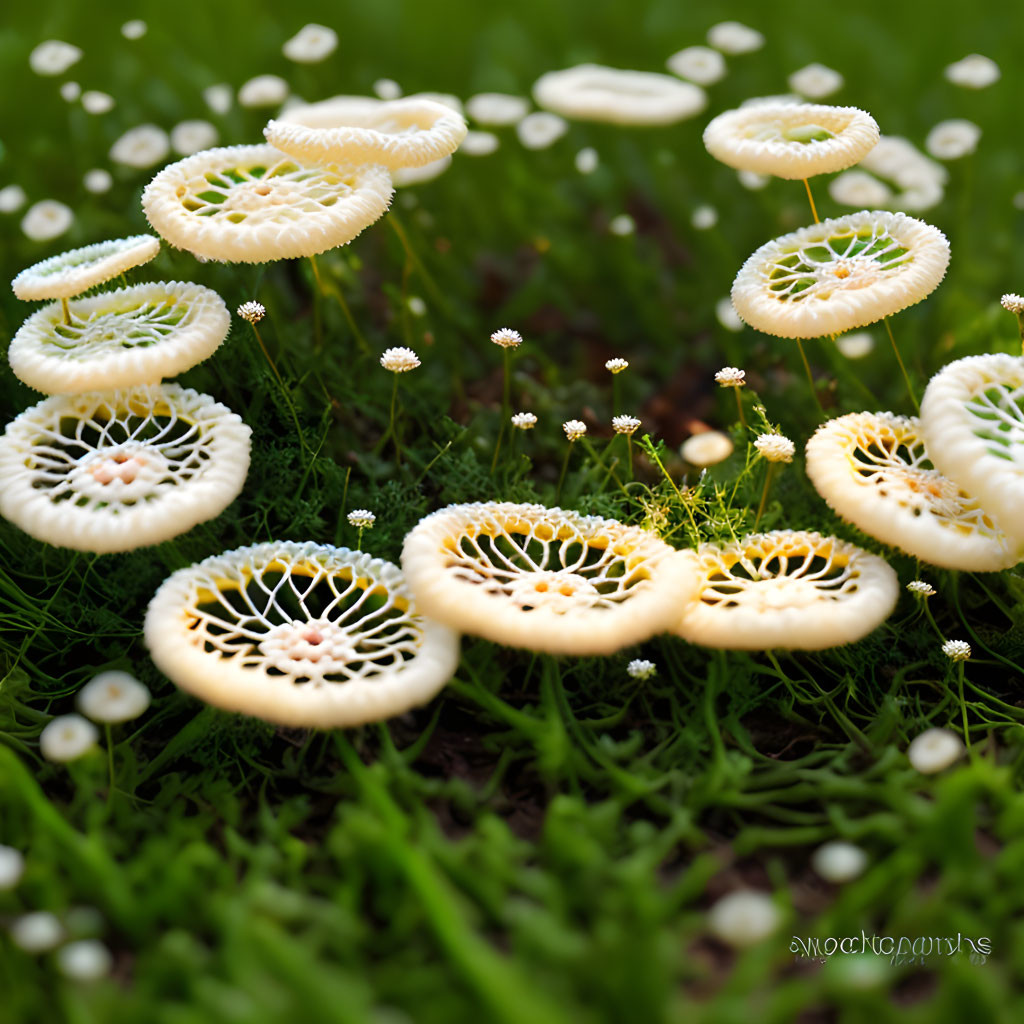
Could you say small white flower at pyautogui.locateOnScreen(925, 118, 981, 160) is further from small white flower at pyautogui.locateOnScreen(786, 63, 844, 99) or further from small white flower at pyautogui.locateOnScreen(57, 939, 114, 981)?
small white flower at pyautogui.locateOnScreen(57, 939, 114, 981)

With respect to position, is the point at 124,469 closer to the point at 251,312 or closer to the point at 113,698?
the point at 113,698

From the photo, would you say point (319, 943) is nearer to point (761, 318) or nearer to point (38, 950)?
point (38, 950)

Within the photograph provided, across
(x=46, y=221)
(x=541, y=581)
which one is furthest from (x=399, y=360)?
(x=46, y=221)

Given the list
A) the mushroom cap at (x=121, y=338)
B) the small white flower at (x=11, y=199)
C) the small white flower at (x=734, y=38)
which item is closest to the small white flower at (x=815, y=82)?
the small white flower at (x=734, y=38)

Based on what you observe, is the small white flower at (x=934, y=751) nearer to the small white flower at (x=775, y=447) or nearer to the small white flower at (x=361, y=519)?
the small white flower at (x=775, y=447)

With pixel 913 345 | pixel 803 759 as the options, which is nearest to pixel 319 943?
pixel 803 759

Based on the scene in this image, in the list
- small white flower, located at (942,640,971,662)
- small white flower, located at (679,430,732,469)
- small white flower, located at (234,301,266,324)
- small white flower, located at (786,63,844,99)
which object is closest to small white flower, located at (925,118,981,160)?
small white flower, located at (786,63,844,99)
